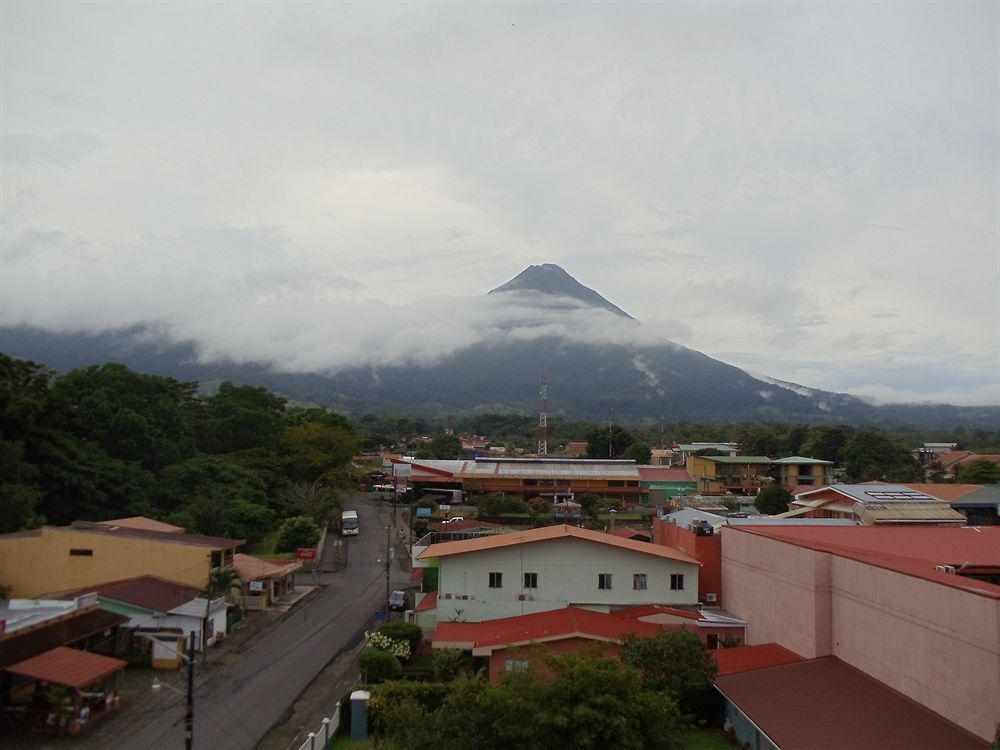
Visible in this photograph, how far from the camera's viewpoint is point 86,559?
20281mm

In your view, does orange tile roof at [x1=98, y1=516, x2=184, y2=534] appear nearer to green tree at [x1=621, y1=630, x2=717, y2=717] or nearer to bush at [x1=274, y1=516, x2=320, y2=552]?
bush at [x1=274, y1=516, x2=320, y2=552]

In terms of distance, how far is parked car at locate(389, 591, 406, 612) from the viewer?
2367cm

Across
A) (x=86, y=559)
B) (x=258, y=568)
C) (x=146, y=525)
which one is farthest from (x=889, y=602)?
(x=146, y=525)

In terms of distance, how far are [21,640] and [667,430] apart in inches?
4456

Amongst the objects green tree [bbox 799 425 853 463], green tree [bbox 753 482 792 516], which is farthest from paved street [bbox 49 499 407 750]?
green tree [bbox 799 425 853 463]

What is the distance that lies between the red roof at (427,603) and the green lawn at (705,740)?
332 inches

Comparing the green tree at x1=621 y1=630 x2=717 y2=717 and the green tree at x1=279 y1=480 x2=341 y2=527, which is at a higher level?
the green tree at x1=279 y1=480 x2=341 y2=527

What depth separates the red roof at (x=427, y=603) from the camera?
2087 cm

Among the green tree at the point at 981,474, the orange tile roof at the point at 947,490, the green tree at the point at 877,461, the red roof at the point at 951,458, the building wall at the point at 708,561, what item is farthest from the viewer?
the red roof at the point at 951,458

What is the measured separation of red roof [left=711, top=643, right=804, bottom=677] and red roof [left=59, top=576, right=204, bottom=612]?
12.8 metres

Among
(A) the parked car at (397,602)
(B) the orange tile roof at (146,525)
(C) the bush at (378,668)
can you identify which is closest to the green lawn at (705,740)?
(C) the bush at (378,668)

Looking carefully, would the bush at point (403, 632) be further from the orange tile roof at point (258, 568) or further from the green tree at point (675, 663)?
the orange tile roof at point (258, 568)

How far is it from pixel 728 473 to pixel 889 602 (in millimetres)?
44190

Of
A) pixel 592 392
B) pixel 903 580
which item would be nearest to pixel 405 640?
pixel 903 580
